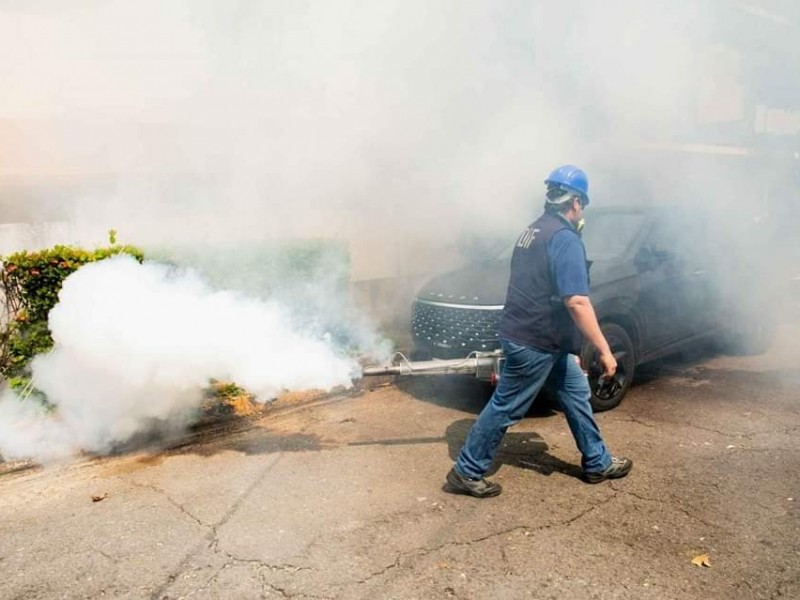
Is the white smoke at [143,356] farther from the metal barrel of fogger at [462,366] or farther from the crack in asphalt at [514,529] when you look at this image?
the crack in asphalt at [514,529]

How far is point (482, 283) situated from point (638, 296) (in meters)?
1.25

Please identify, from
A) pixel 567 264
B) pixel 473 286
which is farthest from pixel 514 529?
pixel 473 286

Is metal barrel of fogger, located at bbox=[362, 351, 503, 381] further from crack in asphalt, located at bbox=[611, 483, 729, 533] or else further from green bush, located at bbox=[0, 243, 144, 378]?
green bush, located at bbox=[0, 243, 144, 378]

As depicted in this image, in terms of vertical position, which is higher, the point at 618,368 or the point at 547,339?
the point at 547,339

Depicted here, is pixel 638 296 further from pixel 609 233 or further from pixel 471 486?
pixel 471 486

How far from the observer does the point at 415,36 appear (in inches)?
230

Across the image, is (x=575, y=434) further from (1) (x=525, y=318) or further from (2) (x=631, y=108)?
(2) (x=631, y=108)

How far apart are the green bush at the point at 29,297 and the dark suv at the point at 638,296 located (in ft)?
9.21

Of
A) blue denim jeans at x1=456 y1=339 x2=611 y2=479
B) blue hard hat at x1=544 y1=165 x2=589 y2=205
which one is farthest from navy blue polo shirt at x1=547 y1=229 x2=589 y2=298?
blue denim jeans at x1=456 y1=339 x2=611 y2=479

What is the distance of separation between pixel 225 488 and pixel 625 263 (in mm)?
3540

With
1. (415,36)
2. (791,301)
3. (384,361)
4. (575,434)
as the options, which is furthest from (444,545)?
(791,301)

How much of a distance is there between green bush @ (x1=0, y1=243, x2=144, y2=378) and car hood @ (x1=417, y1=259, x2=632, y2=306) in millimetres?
2724

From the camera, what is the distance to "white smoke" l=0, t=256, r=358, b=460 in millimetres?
4125

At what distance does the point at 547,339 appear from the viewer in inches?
143
